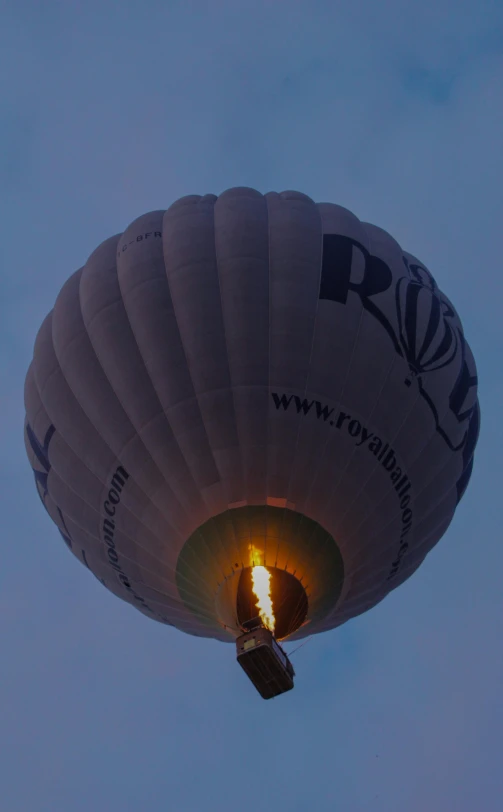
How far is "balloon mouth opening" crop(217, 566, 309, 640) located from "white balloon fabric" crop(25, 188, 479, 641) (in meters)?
0.04

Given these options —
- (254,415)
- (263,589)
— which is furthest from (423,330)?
(263,589)

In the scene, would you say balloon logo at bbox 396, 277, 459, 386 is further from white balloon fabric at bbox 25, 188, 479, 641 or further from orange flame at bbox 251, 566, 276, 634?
orange flame at bbox 251, 566, 276, 634

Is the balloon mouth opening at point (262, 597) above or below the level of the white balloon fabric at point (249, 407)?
below

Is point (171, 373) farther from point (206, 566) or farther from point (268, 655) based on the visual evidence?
point (268, 655)

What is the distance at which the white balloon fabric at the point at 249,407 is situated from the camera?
32.7 ft

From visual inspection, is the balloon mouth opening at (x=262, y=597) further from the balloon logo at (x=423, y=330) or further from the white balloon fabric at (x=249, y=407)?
the balloon logo at (x=423, y=330)

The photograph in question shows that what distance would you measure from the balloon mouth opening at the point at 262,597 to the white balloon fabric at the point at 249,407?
4 centimetres

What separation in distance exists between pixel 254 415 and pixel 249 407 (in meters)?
0.09

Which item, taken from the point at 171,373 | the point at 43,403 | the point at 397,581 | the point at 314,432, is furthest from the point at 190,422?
the point at 397,581

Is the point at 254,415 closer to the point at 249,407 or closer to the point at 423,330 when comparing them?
the point at 249,407

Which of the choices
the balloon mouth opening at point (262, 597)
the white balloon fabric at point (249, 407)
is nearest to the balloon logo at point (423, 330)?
the white balloon fabric at point (249, 407)

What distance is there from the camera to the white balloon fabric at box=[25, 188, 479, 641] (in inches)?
392

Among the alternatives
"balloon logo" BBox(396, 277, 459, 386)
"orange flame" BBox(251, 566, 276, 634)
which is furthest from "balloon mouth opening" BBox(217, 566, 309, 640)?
"balloon logo" BBox(396, 277, 459, 386)

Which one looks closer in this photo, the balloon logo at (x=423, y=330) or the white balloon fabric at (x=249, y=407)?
the white balloon fabric at (x=249, y=407)
